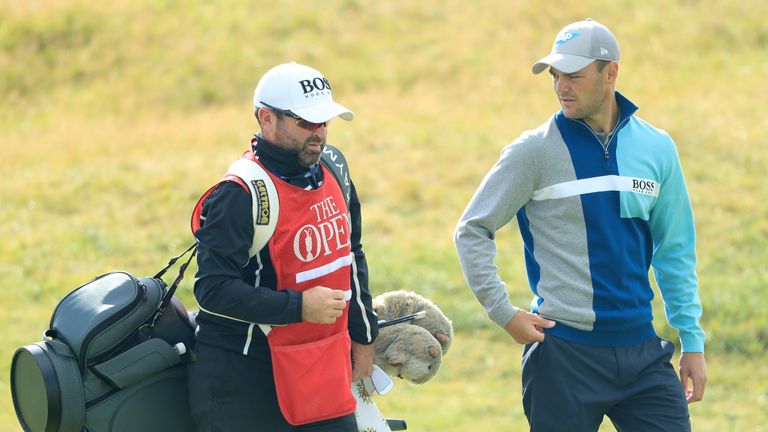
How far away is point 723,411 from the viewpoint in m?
7.82

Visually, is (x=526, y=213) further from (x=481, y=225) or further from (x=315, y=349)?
(x=315, y=349)

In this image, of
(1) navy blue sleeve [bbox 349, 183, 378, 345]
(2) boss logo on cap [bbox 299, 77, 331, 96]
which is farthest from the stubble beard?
(1) navy blue sleeve [bbox 349, 183, 378, 345]

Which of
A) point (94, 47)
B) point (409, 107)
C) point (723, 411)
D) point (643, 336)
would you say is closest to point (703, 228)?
point (723, 411)

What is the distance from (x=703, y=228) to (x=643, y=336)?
22.6ft

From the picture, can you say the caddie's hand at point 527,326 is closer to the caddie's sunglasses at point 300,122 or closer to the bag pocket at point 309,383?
the bag pocket at point 309,383

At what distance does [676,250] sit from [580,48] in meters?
0.84

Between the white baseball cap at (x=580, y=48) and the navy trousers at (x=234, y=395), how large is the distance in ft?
→ 4.91

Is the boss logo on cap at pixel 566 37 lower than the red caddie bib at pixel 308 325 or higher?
higher

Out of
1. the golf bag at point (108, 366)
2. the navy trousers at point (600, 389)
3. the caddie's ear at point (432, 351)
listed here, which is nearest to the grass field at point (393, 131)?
the caddie's ear at point (432, 351)

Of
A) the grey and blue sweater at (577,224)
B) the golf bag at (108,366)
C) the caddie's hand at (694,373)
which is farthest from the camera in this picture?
the caddie's hand at (694,373)

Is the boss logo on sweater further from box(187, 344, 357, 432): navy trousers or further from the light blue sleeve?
box(187, 344, 357, 432): navy trousers

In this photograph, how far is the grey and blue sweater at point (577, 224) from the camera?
4.41 m

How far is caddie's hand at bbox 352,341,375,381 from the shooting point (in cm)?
446

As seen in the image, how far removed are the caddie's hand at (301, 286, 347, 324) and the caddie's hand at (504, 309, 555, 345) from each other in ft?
2.33
